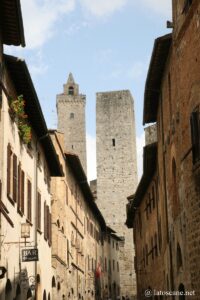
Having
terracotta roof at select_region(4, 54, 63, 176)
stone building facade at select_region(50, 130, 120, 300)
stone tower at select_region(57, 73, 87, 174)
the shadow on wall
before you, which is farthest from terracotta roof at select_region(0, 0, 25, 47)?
stone tower at select_region(57, 73, 87, 174)

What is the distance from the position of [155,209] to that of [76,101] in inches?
2530

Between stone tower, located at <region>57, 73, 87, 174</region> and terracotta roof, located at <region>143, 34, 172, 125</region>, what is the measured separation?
2465 inches

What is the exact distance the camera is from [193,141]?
567 inches

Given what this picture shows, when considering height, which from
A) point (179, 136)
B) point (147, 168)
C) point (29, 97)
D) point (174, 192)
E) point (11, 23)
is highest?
point (11, 23)

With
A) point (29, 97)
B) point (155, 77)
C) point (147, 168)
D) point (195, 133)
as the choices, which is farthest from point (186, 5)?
point (147, 168)

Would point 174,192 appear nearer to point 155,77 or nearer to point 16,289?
point 155,77

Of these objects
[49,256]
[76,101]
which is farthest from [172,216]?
[76,101]

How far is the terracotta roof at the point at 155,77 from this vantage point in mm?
17748

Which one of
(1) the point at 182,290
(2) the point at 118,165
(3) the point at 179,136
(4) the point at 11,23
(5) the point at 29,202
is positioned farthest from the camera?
(2) the point at 118,165

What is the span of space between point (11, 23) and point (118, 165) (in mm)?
56112

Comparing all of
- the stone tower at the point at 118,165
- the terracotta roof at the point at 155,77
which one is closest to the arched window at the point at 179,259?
the terracotta roof at the point at 155,77

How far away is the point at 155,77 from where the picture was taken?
20031mm

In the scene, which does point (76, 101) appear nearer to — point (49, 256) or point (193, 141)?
point (49, 256)

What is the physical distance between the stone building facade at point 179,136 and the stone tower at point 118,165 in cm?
4695
